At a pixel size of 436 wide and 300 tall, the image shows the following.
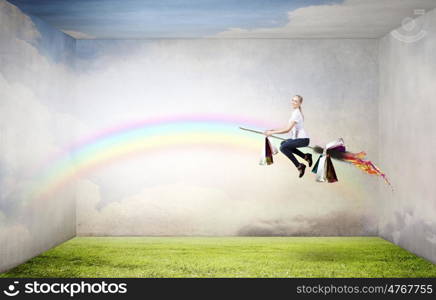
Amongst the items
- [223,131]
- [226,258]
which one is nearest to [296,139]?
[226,258]

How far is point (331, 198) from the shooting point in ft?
27.8

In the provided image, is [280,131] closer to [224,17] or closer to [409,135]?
[224,17]

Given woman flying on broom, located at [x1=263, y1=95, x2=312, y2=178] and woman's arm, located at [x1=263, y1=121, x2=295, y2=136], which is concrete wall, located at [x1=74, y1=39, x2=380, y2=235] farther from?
woman's arm, located at [x1=263, y1=121, x2=295, y2=136]

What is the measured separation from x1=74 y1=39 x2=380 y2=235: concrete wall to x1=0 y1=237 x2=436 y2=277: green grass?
35 cm

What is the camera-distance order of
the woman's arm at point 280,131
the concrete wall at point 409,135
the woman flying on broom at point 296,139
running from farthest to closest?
the woman flying on broom at point 296,139
the concrete wall at point 409,135
the woman's arm at point 280,131

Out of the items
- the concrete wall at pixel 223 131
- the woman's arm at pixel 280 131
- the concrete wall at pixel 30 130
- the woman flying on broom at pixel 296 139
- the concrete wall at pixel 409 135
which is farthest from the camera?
the concrete wall at pixel 223 131

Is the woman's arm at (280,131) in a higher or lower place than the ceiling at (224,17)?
lower

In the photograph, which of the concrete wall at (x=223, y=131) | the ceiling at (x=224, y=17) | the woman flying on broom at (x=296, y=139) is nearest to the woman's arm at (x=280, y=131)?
the woman flying on broom at (x=296, y=139)

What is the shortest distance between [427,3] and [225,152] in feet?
11.8

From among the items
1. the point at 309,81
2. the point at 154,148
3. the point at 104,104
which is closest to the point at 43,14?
the point at 104,104

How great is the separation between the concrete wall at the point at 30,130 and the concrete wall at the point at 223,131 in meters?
0.66

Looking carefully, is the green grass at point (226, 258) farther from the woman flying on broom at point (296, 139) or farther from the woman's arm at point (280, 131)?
the woman's arm at point (280, 131)

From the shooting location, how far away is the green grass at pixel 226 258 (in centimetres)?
629

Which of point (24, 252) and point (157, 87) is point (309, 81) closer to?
point (157, 87)
